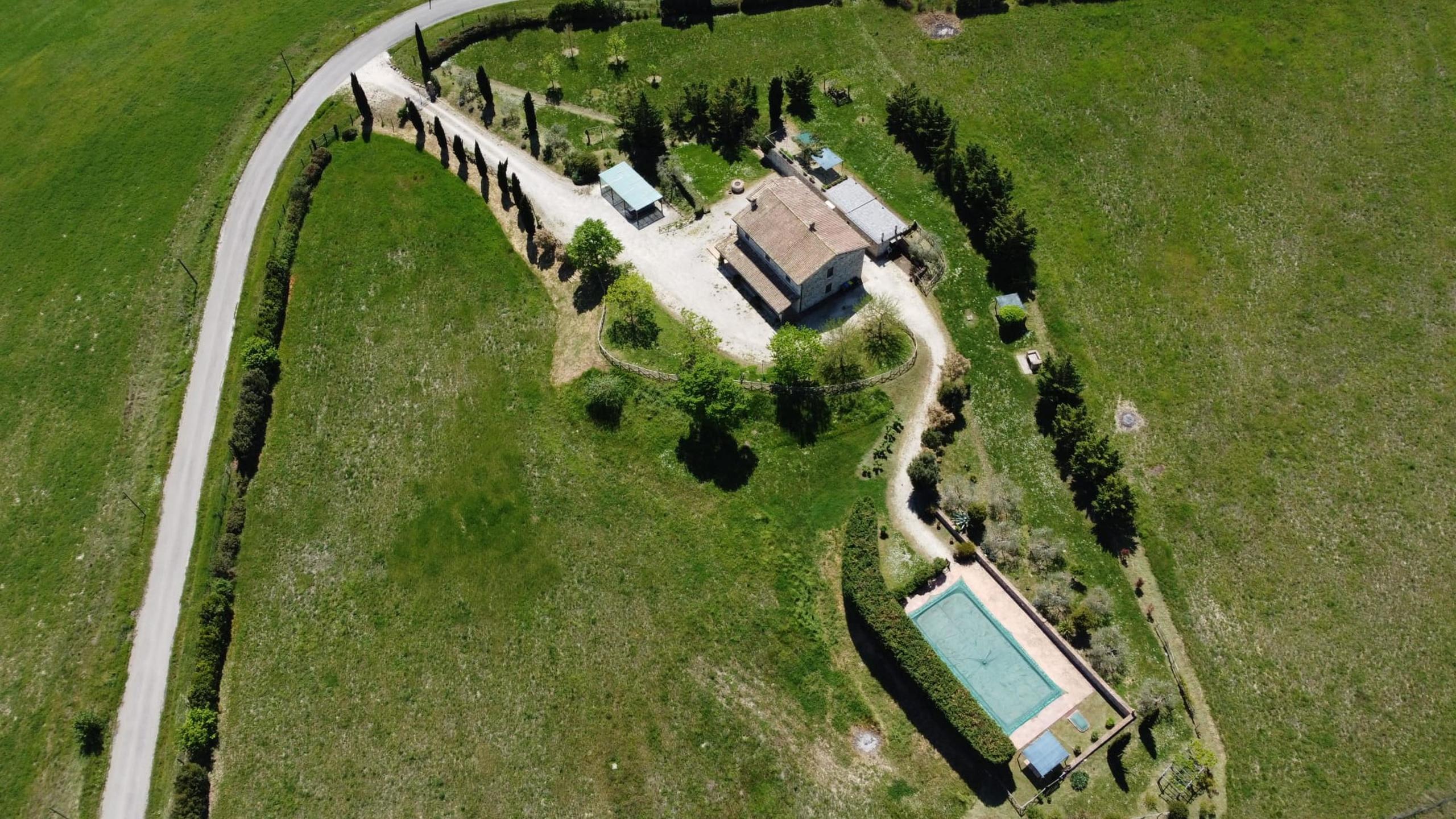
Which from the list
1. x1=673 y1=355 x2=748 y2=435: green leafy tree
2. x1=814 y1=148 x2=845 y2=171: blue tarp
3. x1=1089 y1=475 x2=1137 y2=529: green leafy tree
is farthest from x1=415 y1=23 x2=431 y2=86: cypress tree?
x1=1089 y1=475 x2=1137 y2=529: green leafy tree

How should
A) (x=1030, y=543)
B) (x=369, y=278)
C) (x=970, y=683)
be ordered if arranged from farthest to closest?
(x=369, y=278)
(x=1030, y=543)
(x=970, y=683)

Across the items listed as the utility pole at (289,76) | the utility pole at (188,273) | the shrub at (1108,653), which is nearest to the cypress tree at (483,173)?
the utility pole at (289,76)

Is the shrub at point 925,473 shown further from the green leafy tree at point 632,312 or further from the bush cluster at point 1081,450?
the green leafy tree at point 632,312

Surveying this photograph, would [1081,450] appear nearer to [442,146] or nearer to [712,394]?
[712,394]

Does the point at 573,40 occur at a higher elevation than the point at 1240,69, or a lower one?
higher

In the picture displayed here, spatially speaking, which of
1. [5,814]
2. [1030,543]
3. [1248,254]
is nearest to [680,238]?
[1030,543]

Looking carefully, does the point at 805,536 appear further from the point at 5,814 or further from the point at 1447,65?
the point at 1447,65

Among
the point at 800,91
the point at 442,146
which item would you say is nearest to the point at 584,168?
the point at 442,146
